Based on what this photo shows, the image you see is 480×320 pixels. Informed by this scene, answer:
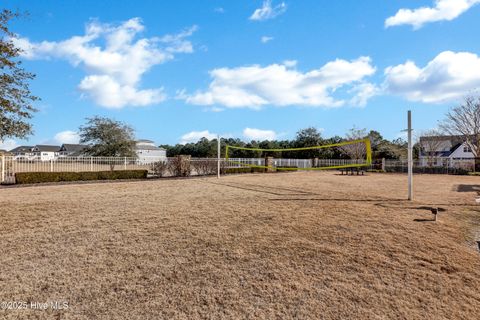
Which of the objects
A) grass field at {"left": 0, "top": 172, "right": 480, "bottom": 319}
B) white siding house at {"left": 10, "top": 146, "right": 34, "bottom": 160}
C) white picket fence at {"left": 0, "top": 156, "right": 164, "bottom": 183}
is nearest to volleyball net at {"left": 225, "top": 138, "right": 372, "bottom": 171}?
white picket fence at {"left": 0, "top": 156, "right": 164, "bottom": 183}

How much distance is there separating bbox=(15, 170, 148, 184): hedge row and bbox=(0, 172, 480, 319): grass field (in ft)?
29.6

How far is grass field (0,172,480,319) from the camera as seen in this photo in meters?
3.06

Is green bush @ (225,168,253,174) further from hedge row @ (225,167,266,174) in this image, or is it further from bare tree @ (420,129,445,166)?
bare tree @ (420,129,445,166)

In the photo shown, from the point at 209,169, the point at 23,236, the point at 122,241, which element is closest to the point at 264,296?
the point at 122,241

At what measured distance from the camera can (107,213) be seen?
659 centimetres

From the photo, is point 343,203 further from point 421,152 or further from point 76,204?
point 421,152

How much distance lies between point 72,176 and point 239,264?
14.2 m

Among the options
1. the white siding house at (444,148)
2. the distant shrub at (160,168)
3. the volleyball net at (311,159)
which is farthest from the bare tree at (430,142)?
the distant shrub at (160,168)

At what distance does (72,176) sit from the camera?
15117mm

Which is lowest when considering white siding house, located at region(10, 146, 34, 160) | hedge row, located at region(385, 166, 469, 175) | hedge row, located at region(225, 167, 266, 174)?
hedge row, located at region(385, 166, 469, 175)

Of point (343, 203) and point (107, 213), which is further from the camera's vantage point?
point (343, 203)

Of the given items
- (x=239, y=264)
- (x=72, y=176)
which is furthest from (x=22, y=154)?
(x=239, y=264)

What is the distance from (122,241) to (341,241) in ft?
11.8

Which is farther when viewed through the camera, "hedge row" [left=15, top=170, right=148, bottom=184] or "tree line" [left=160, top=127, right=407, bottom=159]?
"tree line" [left=160, top=127, right=407, bottom=159]
